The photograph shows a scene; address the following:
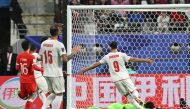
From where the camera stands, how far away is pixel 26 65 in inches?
571

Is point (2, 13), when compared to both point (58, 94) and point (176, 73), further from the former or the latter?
point (58, 94)

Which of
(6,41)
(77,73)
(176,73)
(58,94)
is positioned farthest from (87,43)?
(6,41)

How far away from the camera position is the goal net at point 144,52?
47.3 ft

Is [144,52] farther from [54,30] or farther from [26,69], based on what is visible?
[54,30]

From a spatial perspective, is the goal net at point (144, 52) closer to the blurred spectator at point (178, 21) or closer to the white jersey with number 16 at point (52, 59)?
the blurred spectator at point (178, 21)

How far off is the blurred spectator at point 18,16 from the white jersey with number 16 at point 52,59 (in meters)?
7.05

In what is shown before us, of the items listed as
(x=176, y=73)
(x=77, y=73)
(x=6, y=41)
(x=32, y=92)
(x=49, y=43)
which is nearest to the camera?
(x=49, y=43)

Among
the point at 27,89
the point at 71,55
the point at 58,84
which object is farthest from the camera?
the point at 27,89

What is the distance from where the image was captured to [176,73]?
1547cm

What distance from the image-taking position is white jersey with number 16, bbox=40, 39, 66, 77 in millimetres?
12477

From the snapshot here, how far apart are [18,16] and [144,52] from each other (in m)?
5.39

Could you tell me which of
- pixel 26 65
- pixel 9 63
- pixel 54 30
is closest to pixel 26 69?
pixel 26 65

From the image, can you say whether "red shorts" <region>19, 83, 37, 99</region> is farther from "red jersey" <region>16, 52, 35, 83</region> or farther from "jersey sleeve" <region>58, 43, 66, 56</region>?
"jersey sleeve" <region>58, 43, 66, 56</region>

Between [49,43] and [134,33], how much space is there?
11.3 feet
